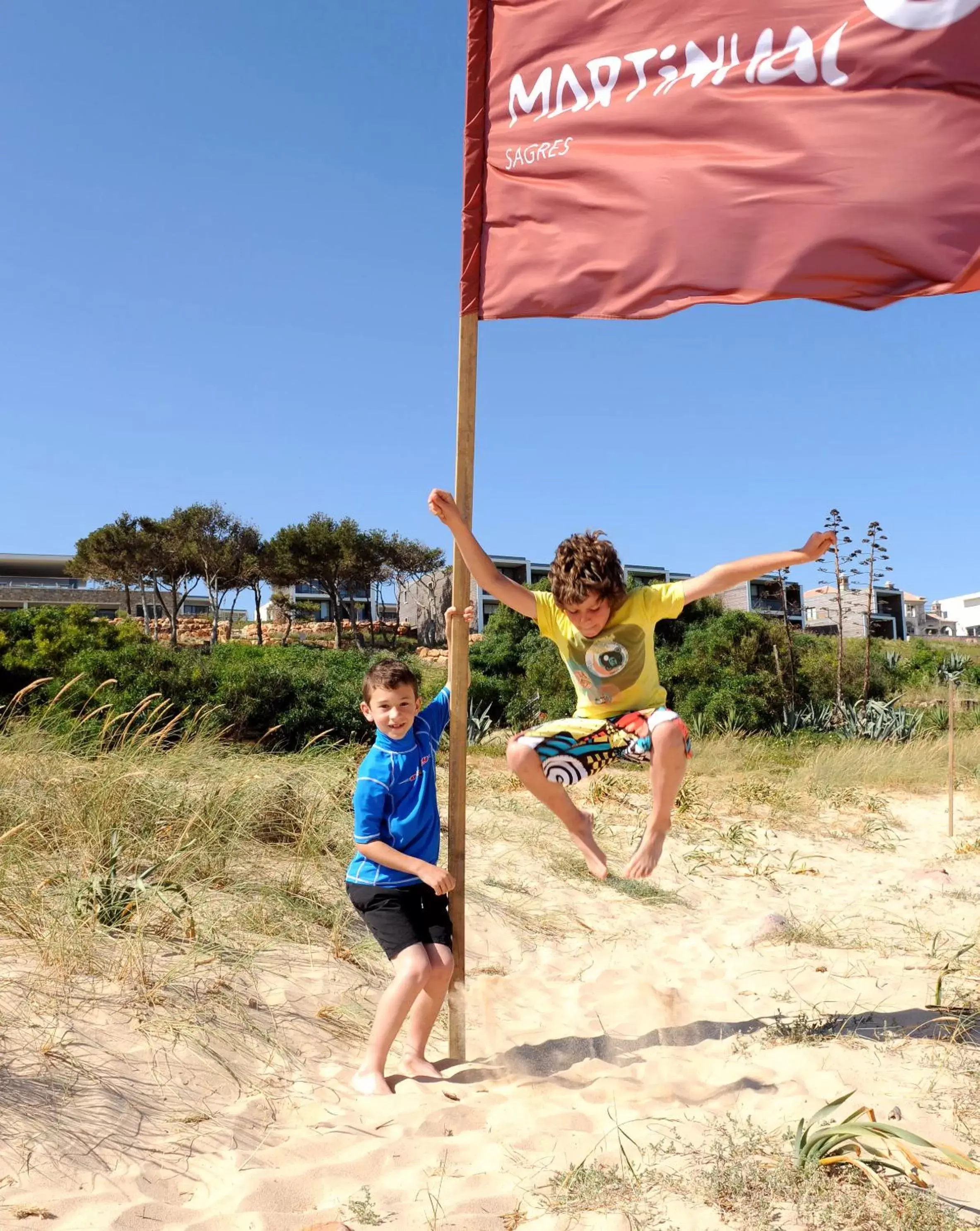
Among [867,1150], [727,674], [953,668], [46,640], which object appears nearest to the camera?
[867,1150]

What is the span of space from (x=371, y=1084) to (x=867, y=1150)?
1902 mm

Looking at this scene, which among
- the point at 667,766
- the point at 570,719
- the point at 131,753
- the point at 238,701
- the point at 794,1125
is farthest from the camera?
the point at 238,701

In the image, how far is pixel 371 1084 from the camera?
411cm

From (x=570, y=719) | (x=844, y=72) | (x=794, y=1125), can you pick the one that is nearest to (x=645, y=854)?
(x=570, y=719)

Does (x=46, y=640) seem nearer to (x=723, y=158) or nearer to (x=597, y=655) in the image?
(x=597, y=655)

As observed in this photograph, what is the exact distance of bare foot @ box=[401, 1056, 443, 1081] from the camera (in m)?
4.37

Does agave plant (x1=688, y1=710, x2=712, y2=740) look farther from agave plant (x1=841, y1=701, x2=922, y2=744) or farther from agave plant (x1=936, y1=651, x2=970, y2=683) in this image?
agave plant (x1=936, y1=651, x2=970, y2=683)

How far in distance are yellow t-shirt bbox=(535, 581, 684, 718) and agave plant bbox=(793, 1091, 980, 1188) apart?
176cm

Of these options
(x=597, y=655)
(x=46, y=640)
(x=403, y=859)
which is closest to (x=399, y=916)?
(x=403, y=859)

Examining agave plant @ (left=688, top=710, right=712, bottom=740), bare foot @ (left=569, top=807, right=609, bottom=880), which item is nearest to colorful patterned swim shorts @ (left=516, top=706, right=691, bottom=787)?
bare foot @ (left=569, top=807, right=609, bottom=880)

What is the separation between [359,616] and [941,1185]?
67.1 m

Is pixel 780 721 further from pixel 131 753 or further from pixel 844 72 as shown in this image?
pixel 844 72

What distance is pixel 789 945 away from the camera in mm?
6488

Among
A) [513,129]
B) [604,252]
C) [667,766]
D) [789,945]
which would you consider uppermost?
[513,129]
